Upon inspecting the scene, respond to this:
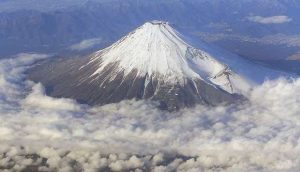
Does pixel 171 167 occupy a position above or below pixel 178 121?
below

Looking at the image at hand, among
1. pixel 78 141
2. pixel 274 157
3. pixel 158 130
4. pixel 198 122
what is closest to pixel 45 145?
pixel 78 141

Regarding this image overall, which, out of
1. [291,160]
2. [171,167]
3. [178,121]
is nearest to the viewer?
[291,160]

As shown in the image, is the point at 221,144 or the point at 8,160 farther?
the point at 8,160

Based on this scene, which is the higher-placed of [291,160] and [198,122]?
[198,122]

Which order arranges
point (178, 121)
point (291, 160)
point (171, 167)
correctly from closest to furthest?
point (291, 160) → point (171, 167) → point (178, 121)

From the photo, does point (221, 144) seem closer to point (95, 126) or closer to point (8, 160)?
point (95, 126)

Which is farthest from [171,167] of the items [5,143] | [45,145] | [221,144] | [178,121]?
[5,143]

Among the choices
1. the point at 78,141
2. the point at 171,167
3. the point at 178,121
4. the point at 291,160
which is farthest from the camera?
the point at 178,121

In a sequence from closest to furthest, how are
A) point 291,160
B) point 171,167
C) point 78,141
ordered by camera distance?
1. point 291,160
2. point 171,167
3. point 78,141

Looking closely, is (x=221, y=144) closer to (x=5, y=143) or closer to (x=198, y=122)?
(x=198, y=122)
